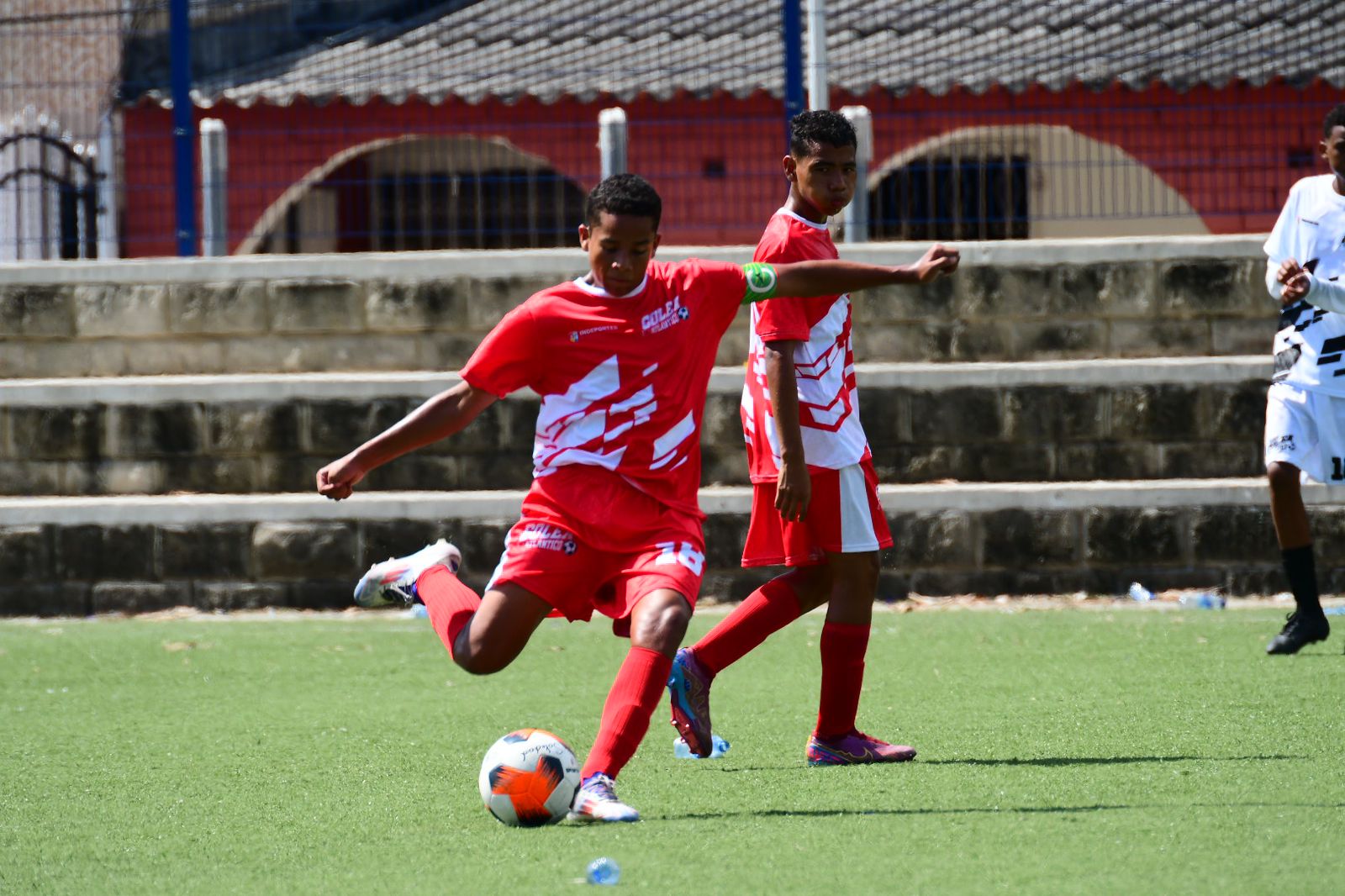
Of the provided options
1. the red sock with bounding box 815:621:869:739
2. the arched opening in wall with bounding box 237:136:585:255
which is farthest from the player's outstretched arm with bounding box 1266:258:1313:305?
the arched opening in wall with bounding box 237:136:585:255

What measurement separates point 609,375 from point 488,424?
210 inches

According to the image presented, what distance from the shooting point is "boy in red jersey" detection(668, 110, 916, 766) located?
5.64 m

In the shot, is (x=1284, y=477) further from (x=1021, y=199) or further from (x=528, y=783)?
(x=528, y=783)

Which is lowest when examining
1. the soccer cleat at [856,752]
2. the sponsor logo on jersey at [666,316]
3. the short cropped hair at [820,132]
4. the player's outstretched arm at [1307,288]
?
the soccer cleat at [856,752]

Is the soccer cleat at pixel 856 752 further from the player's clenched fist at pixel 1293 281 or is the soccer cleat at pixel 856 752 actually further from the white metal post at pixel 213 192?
the white metal post at pixel 213 192

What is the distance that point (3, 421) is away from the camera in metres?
→ 10.6

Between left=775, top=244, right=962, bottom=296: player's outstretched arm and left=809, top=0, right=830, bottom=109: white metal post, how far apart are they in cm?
537

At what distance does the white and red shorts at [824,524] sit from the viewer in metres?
5.77

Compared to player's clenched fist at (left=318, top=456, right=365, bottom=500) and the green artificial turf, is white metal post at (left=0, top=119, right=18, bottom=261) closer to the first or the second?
the green artificial turf

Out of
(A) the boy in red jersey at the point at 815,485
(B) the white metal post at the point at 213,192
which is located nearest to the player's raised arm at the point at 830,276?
(A) the boy in red jersey at the point at 815,485

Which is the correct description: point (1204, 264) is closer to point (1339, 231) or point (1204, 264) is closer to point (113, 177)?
point (1339, 231)

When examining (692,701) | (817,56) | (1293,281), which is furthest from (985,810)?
(817,56)

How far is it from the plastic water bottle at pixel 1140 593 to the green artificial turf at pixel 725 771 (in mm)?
801

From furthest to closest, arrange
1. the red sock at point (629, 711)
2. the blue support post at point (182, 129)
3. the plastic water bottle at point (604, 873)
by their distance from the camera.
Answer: the blue support post at point (182, 129), the red sock at point (629, 711), the plastic water bottle at point (604, 873)
